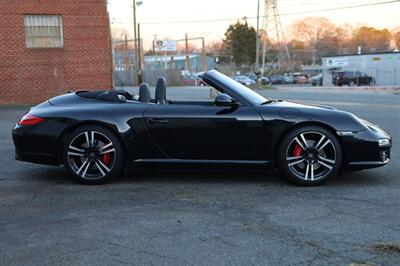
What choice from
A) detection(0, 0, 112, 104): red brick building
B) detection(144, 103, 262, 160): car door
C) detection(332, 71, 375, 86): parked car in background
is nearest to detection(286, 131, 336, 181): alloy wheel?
detection(144, 103, 262, 160): car door

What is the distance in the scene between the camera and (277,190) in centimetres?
572

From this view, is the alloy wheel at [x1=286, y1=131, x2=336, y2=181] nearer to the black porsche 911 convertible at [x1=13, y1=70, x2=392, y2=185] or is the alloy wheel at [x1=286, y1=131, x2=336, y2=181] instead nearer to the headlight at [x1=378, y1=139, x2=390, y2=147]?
the black porsche 911 convertible at [x1=13, y1=70, x2=392, y2=185]

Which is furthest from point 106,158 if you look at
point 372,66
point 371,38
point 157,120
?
point 371,38

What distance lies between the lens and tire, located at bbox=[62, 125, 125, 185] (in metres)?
5.93

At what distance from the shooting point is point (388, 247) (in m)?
3.87

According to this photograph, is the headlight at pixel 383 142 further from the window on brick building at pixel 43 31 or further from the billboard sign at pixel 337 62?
the billboard sign at pixel 337 62

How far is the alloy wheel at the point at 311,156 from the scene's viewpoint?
5.84m

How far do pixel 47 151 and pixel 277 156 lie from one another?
2655 mm

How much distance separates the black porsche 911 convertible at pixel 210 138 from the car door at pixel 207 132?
0.01 m

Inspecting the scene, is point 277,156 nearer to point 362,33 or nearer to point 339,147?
point 339,147

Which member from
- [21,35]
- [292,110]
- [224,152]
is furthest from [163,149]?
[21,35]

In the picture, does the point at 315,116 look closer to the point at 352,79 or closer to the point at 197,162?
the point at 197,162

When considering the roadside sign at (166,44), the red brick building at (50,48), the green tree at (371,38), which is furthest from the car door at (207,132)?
the green tree at (371,38)

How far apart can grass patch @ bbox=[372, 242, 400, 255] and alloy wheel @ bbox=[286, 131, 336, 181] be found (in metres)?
1.93
